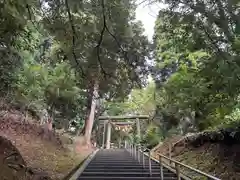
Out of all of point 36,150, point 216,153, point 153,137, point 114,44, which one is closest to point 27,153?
point 36,150

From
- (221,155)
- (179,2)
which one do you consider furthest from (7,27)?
(221,155)

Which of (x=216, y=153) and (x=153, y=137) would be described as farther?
(x=153, y=137)

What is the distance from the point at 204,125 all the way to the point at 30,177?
6.91 m

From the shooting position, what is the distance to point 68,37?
5.40 meters

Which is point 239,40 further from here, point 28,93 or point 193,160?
point 28,93

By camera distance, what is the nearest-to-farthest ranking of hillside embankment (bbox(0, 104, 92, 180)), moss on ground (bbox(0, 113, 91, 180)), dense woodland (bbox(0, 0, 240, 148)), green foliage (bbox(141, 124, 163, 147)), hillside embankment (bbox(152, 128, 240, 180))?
dense woodland (bbox(0, 0, 240, 148)) < hillside embankment (bbox(0, 104, 92, 180)) < hillside embankment (bbox(152, 128, 240, 180)) < moss on ground (bbox(0, 113, 91, 180)) < green foliage (bbox(141, 124, 163, 147))

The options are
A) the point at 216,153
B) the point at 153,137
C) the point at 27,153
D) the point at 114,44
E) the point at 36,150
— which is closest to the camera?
the point at 114,44

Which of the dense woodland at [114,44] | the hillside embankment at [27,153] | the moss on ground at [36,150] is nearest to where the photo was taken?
the dense woodland at [114,44]

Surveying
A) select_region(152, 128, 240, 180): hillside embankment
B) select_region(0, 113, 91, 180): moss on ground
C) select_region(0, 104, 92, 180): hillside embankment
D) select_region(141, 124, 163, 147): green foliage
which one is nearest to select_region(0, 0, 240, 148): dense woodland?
select_region(152, 128, 240, 180): hillside embankment

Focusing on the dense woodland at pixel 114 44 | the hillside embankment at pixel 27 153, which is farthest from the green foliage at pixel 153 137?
the dense woodland at pixel 114 44

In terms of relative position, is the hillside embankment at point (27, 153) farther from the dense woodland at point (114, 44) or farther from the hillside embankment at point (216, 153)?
the hillside embankment at point (216, 153)

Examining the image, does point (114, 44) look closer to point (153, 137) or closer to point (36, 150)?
point (36, 150)

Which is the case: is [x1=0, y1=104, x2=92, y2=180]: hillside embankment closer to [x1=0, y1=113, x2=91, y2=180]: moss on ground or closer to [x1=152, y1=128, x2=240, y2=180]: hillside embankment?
[x1=0, y1=113, x2=91, y2=180]: moss on ground

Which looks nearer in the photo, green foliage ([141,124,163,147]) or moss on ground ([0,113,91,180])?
moss on ground ([0,113,91,180])
